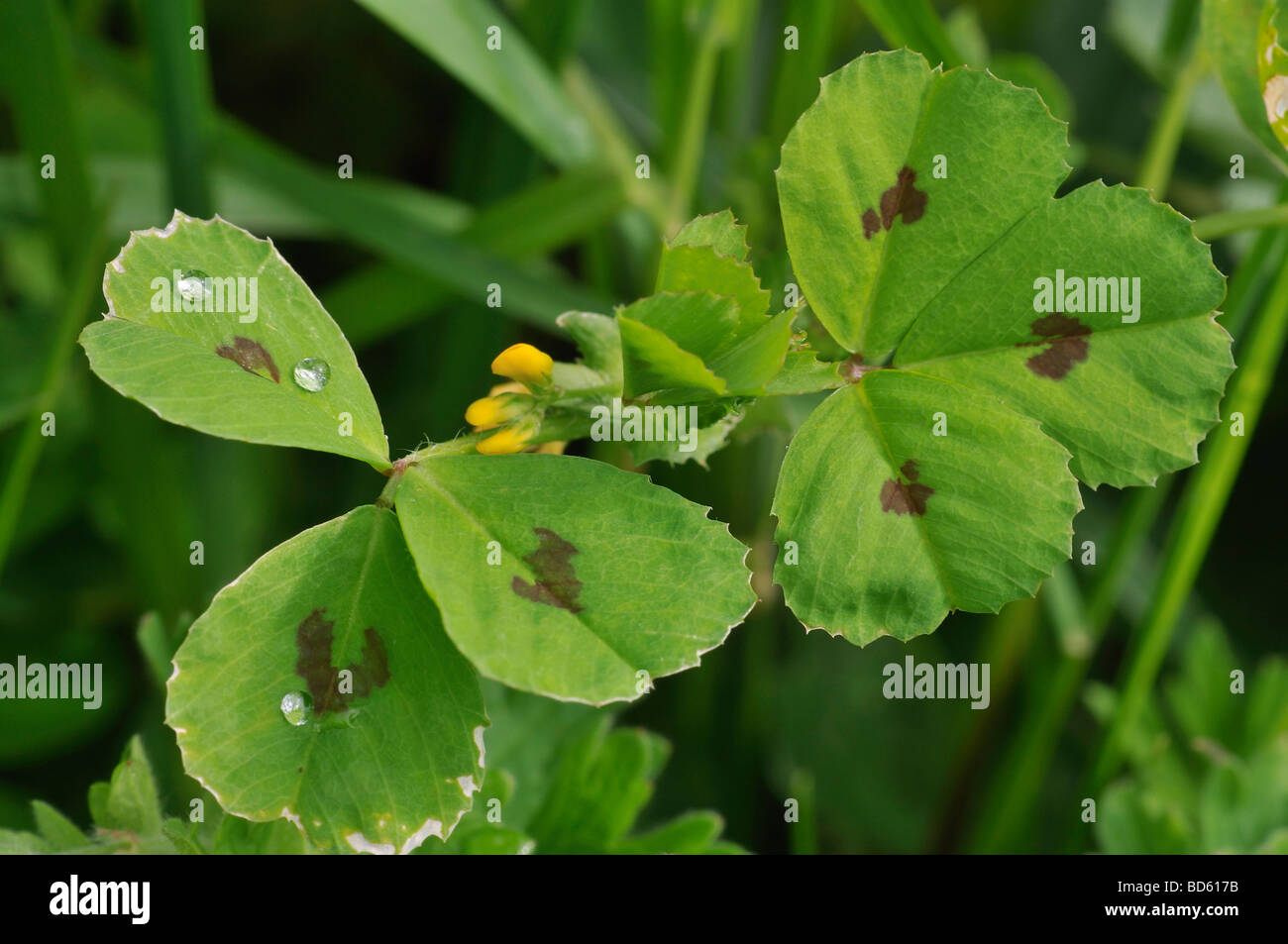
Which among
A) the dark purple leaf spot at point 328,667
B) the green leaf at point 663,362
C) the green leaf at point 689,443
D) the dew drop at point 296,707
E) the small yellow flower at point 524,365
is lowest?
the dew drop at point 296,707

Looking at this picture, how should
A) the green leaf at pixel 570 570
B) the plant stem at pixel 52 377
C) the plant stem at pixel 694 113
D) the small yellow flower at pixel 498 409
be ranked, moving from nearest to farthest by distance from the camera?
the green leaf at pixel 570 570, the small yellow flower at pixel 498 409, the plant stem at pixel 52 377, the plant stem at pixel 694 113

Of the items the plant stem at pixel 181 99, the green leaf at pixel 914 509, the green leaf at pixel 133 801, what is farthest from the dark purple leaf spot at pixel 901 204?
the plant stem at pixel 181 99

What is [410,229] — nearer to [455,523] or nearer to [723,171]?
[723,171]

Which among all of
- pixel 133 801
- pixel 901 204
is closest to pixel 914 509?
pixel 901 204

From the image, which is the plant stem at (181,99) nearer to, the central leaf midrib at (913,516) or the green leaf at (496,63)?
the green leaf at (496,63)

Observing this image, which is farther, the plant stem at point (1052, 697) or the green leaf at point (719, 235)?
the plant stem at point (1052, 697)

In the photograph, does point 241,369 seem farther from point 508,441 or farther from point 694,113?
point 694,113
